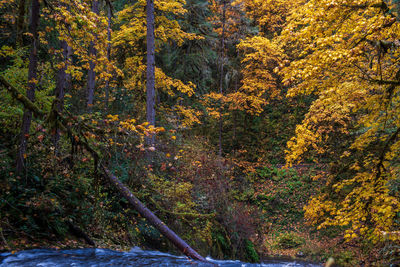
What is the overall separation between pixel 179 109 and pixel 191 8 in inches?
223

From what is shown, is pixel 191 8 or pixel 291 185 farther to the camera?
pixel 291 185

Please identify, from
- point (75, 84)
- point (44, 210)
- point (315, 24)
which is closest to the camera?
point (44, 210)

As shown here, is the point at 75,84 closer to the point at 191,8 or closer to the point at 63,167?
the point at 191,8

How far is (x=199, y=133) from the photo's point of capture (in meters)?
20.1

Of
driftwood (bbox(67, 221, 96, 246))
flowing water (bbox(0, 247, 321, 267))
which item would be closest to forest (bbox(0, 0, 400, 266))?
driftwood (bbox(67, 221, 96, 246))

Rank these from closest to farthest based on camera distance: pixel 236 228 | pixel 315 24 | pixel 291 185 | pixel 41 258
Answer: pixel 41 258, pixel 315 24, pixel 236 228, pixel 291 185

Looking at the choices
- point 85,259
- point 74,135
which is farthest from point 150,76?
point 85,259

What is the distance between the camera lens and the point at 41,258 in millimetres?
4535

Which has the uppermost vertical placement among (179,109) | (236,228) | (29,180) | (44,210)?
(179,109)

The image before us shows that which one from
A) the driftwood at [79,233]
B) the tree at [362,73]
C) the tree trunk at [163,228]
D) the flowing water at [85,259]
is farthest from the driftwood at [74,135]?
the tree at [362,73]

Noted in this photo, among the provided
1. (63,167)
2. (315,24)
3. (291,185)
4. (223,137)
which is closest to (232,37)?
(223,137)

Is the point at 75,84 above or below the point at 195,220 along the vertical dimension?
above

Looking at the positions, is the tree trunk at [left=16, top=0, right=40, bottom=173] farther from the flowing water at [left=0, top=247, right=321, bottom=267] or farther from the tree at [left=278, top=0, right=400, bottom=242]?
the tree at [left=278, top=0, right=400, bottom=242]

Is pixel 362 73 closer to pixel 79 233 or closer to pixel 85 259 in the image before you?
pixel 85 259
